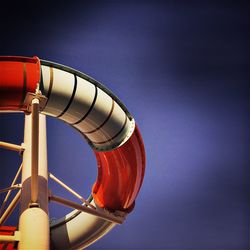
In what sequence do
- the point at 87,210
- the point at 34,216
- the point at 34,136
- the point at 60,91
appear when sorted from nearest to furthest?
the point at 34,136, the point at 34,216, the point at 60,91, the point at 87,210

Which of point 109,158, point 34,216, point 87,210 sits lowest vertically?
point 34,216

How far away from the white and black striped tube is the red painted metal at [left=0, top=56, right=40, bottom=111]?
132 mm

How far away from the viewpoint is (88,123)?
505 centimetres

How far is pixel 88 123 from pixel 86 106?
9.2 inches

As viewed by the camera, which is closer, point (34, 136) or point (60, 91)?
point (34, 136)

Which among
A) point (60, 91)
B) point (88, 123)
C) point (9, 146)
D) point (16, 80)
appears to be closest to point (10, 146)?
point (9, 146)

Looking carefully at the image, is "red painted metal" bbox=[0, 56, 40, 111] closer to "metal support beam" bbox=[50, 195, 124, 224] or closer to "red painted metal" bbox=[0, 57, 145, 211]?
"red painted metal" bbox=[0, 57, 145, 211]

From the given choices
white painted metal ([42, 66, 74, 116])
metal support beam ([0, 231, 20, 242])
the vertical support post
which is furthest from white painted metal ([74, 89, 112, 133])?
metal support beam ([0, 231, 20, 242])

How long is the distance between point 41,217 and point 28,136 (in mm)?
1651

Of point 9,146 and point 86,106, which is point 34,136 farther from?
point 9,146

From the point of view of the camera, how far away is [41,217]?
458 cm

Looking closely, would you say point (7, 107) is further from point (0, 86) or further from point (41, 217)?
point (41, 217)

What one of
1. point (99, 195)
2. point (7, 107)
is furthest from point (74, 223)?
point (7, 107)

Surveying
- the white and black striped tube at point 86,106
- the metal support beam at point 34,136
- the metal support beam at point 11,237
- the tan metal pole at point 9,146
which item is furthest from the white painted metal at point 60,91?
the metal support beam at point 11,237
